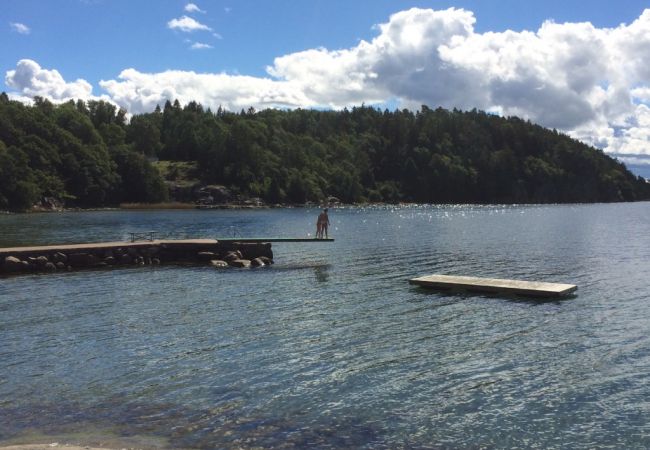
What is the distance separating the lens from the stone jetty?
39.1 meters

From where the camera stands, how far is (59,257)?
40219mm

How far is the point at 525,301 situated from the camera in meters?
28.6

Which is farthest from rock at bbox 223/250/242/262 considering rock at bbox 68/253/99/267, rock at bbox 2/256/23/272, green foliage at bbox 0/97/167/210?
green foliage at bbox 0/97/167/210

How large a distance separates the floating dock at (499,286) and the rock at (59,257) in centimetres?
2428

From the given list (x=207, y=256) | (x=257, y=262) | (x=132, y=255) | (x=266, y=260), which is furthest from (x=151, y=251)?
(x=266, y=260)

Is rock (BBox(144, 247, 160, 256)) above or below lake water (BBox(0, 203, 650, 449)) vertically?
above

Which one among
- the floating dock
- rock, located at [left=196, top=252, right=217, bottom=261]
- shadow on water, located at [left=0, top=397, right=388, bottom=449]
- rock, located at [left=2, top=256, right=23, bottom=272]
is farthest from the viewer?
rock, located at [left=196, top=252, right=217, bottom=261]

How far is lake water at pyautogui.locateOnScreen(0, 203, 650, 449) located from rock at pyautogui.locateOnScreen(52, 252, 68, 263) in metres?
4.87

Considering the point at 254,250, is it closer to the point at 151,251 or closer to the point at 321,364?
the point at 151,251

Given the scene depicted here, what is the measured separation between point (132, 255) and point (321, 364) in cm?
2985

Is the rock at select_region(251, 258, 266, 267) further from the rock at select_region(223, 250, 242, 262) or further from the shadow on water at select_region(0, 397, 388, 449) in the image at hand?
the shadow on water at select_region(0, 397, 388, 449)

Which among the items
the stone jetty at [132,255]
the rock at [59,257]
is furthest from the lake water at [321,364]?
the rock at [59,257]

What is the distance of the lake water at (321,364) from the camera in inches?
510

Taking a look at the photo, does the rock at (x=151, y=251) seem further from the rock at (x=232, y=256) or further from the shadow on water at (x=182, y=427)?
the shadow on water at (x=182, y=427)
